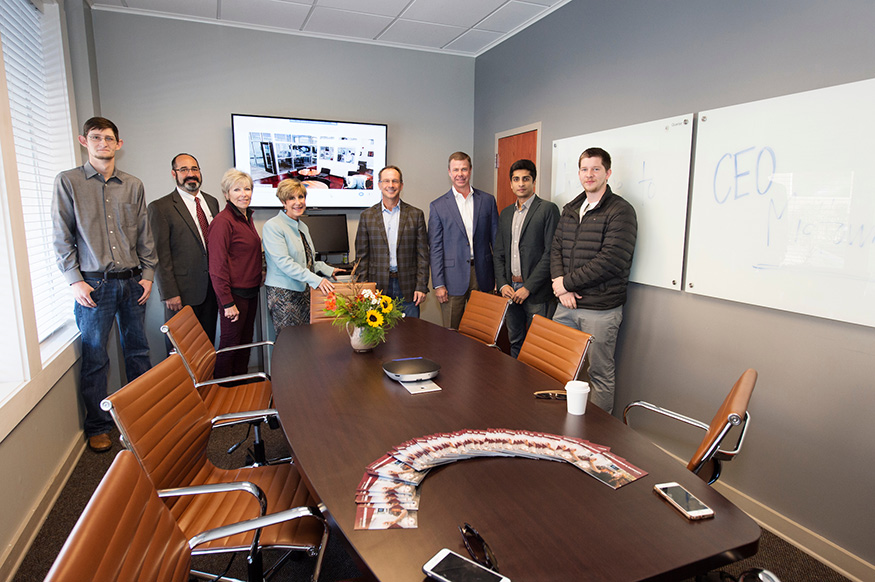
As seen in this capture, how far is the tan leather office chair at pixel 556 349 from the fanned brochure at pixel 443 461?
71 centimetres

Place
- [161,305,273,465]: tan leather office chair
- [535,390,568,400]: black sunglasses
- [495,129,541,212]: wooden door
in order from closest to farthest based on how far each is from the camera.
A: [535,390,568,400]: black sunglasses, [161,305,273,465]: tan leather office chair, [495,129,541,212]: wooden door

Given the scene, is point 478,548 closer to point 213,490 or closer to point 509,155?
point 213,490

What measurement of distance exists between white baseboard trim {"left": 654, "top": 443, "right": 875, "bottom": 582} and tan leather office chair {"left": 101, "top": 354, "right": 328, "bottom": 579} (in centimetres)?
152

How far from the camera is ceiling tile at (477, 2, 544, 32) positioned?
3.93m

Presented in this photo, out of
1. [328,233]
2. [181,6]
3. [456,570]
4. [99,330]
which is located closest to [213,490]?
[456,570]

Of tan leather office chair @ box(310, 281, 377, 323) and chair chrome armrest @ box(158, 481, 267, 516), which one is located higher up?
tan leather office chair @ box(310, 281, 377, 323)

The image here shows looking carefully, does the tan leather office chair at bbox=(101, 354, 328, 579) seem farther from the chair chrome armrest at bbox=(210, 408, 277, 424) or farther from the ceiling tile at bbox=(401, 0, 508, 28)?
the ceiling tile at bbox=(401, 0, 508, 28)

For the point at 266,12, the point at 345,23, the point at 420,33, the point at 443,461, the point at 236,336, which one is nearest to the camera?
the point at 443,461

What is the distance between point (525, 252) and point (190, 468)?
2.62m

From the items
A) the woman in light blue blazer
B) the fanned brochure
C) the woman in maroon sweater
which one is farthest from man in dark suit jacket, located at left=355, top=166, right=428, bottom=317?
the fanned brochure

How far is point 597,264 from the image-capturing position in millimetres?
2990

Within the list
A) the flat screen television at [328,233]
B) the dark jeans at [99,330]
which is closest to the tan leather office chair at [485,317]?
the flat screen television at [328,233]

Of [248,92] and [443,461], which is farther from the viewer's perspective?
[248,92]

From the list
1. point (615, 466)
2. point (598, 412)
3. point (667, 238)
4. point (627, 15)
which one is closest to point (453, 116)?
point (627, 15)
